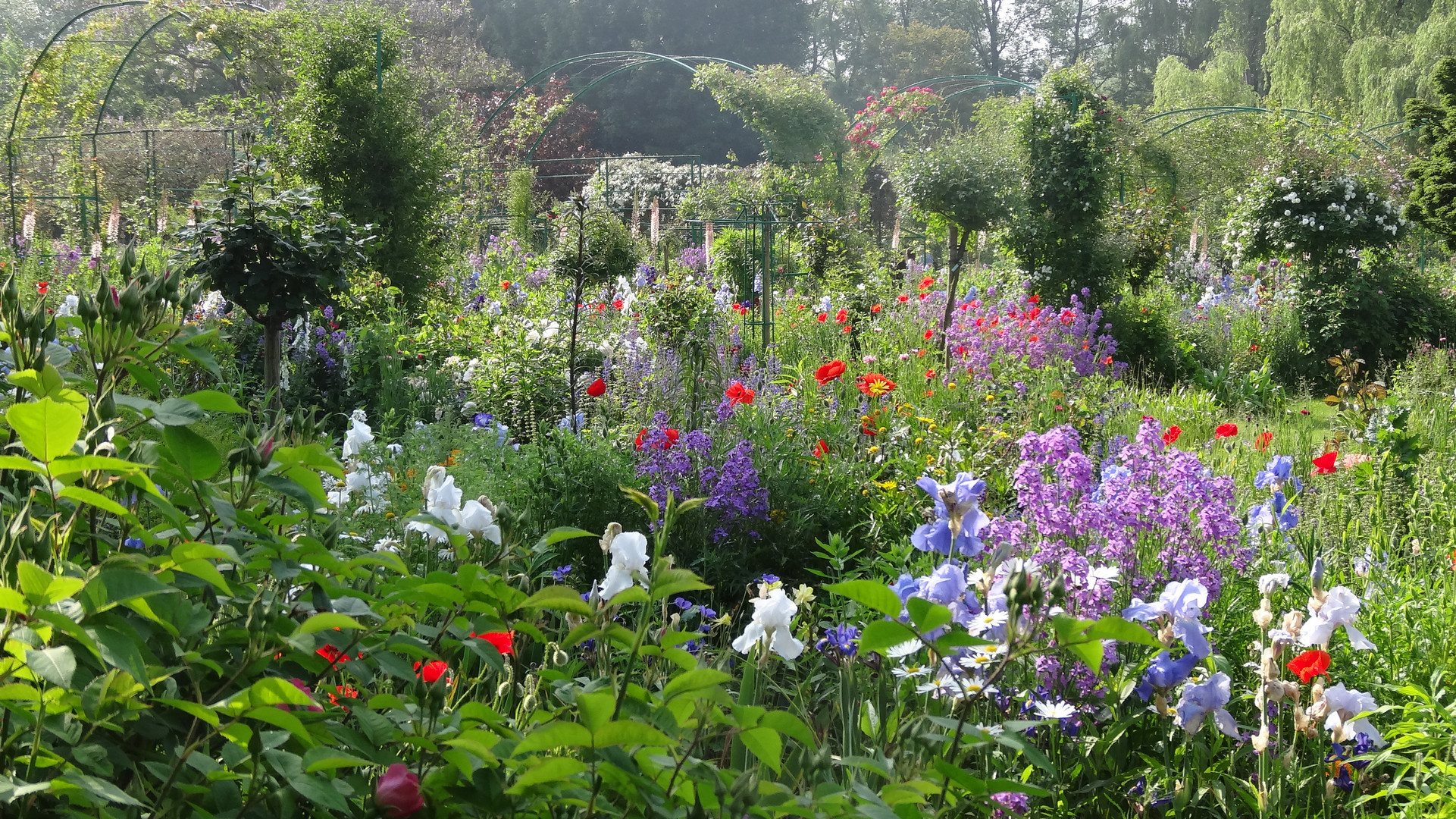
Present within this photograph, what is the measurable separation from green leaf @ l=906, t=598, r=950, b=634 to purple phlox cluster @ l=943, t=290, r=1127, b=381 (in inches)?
187

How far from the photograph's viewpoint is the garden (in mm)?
890

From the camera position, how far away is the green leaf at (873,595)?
2.96 ft

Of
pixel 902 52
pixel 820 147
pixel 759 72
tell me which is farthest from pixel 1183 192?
pixel 902 52

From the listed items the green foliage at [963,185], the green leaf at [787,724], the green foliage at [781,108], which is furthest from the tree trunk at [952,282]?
the green leaf at [787,724]

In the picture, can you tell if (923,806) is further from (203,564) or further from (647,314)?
(647,314)

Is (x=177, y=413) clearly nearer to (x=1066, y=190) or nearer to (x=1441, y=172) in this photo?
(x=1066, y=190)

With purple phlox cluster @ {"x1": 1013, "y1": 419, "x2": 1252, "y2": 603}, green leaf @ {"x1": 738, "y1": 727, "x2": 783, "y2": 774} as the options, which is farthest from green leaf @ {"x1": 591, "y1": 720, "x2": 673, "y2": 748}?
purple phlox cluster @ {"x1": 1013, "y1": 419, "x2": 1252, "y2": 603}

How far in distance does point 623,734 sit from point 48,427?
21.1 inches

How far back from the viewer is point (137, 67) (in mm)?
22375

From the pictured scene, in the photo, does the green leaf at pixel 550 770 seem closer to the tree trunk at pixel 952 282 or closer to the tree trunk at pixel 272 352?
the tree trunk at pixel 272 352

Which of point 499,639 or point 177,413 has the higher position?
point 177,413

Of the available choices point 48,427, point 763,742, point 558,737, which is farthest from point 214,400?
point 763,742

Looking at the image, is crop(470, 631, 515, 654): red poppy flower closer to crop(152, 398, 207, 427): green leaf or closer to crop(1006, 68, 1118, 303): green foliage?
crop(152, 398, 207, 427): green leaf

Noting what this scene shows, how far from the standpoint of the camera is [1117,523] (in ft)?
6.96
